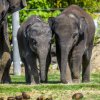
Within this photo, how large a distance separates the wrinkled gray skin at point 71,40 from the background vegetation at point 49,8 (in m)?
12.1

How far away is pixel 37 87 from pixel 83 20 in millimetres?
3186

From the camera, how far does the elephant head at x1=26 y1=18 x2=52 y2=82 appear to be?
16.2 m

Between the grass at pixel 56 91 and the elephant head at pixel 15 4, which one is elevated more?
the elephant head at pixel 15 4

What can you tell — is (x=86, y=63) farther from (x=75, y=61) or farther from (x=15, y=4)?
(x=15, y=4)

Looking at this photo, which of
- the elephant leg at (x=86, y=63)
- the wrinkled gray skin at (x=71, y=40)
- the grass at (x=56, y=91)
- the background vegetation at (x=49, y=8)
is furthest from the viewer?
the background vegetation at (x=49, y=8)

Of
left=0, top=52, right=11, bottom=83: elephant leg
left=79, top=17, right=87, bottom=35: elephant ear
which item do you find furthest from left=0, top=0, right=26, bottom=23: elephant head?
left=79, top=17, right=87, bottom=35: elephant ear

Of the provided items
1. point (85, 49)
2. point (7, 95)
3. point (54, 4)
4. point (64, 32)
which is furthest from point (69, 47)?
point (54, 4)

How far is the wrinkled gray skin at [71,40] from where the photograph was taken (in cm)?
1650

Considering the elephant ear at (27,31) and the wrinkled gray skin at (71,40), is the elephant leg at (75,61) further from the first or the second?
the elephant ear at (27,31)

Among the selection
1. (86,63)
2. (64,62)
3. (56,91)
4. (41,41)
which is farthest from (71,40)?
(56,91)

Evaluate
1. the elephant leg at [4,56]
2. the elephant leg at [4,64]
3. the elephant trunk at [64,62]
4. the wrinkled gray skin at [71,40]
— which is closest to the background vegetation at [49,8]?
the elephant leg at [4,56]

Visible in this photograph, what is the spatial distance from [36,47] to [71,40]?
0.87m

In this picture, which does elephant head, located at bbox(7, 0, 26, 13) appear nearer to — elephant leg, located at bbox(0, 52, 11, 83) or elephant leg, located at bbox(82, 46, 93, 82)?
elephant leg, located at bbox(0, 52, 11, 83)

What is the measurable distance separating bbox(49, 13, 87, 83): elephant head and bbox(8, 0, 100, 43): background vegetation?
1309 cm
